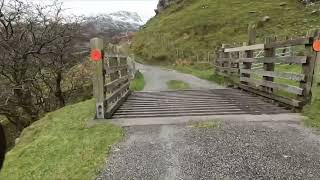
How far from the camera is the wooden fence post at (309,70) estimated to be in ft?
25.7

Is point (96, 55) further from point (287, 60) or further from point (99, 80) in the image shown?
point (287, 60)

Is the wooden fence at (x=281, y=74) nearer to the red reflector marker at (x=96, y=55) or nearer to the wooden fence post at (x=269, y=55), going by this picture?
the wooden fence post at (x=269, y=55)

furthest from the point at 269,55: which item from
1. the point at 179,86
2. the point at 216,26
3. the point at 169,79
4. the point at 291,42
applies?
the point at 216,26

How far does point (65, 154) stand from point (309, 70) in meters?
5.64

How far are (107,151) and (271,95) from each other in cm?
581

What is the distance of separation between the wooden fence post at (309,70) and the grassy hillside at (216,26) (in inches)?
1098

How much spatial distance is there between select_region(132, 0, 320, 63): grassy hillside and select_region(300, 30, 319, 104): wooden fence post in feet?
91.5

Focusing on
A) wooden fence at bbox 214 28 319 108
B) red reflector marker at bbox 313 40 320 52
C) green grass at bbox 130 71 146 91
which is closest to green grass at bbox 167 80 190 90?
green grass at bbox 130 71 146 91

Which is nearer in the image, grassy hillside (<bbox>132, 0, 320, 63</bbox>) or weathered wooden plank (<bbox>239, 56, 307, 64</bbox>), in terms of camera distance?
weathered wooden plank (<bbox>239, 56, 307, 64</bbox>)

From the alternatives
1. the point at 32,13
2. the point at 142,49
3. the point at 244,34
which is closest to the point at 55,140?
the point at 32,13

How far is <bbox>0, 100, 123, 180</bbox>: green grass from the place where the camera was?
487 centimetres

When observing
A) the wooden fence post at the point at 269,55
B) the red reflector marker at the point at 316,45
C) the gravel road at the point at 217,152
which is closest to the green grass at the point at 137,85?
the wooden fence post at the point at 269,55

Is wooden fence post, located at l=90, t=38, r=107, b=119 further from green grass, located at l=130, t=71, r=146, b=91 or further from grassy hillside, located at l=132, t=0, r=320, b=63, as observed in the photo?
grassy hillside, located at l=132, t=0, r=320, b=63

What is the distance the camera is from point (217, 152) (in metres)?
5.50
